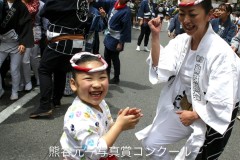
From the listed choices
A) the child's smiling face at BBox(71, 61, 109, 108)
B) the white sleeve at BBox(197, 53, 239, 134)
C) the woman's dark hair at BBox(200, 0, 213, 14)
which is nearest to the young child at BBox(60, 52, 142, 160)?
the child's smiling face at BBox(71, 61, 109, 108)

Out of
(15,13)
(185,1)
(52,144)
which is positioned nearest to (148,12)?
(15,13)

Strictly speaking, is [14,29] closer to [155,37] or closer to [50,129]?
[50,129]

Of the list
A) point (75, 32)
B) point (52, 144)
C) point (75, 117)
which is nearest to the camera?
point (75, 117)

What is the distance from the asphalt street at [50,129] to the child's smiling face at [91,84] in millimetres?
429

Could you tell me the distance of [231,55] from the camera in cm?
220

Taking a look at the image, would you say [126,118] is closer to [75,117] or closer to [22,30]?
[75,117]

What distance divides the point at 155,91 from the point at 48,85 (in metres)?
2.26

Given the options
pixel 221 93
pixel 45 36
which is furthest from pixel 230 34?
pixel 221 93

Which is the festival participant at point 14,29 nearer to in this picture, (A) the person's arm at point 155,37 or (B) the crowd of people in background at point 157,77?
(B) the crowd of people in background at point 157,77

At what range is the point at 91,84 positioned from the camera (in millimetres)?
1871

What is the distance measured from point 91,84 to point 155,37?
0.92 metres

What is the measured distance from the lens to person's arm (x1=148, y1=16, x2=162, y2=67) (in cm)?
255

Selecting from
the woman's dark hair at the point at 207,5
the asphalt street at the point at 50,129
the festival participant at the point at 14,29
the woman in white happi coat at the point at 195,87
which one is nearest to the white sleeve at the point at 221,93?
the woman in white happi coat at the point at 195,87

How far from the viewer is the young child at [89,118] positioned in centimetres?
182
